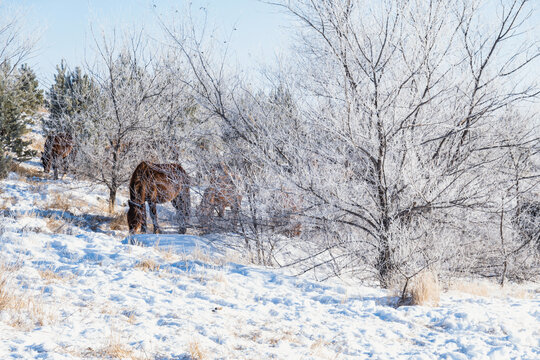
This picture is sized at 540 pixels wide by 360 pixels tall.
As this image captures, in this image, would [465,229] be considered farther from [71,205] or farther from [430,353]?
[71,205]

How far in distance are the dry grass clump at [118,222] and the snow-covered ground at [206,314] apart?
409 centimetres

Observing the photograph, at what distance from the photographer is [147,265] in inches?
210

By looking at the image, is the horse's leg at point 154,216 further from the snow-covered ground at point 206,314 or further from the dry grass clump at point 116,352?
the dry grass clump at point 116,352

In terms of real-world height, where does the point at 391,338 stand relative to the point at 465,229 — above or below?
below

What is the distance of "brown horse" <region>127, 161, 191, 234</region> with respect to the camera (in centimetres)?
885

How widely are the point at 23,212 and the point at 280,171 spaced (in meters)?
6.42

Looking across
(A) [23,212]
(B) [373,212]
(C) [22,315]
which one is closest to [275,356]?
(C) [22,315]

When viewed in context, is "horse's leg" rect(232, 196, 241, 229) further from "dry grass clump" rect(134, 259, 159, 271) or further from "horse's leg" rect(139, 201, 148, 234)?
"dry grass clump" rect(134, 259, 159, 271)

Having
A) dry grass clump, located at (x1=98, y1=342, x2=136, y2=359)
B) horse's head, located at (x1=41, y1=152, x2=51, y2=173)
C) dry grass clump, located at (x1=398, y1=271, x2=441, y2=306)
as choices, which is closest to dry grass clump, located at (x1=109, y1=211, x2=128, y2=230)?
horse's head, located at (x1=41, y1=152, x2=51, y2=173)

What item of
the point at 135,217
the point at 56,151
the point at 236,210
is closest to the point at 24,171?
the point at 56,151

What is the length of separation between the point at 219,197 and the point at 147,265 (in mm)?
3004

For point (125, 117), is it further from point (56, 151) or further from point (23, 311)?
point (23, 311)

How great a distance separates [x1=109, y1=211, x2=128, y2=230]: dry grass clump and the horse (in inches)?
109

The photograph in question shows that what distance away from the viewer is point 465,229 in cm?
643
